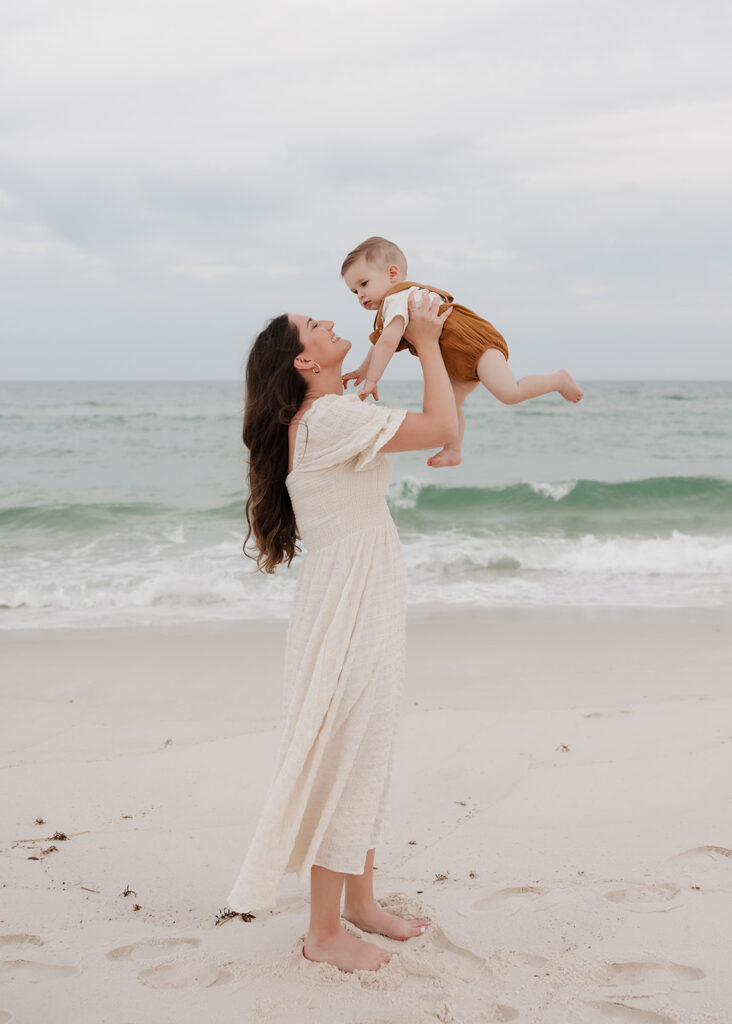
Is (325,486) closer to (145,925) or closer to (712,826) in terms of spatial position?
(145,925)

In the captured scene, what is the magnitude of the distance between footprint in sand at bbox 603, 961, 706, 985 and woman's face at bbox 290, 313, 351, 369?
205 cm

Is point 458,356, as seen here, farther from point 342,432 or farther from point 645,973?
point 645,973

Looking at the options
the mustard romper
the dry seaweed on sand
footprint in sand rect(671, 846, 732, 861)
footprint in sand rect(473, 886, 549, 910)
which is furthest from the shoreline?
the mustard romper

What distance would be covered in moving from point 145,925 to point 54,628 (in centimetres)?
489

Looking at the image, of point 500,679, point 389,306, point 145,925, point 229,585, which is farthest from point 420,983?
point 229,585

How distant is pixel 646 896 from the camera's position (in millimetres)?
3105

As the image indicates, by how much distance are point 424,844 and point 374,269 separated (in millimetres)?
2363

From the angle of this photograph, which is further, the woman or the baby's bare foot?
the baby's bare foot

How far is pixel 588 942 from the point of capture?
2.83m

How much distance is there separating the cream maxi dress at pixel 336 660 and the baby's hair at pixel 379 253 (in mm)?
1047

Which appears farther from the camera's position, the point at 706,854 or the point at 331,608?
the point at 706,854

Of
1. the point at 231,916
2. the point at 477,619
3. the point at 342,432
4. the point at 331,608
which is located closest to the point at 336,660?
the point at 331,608

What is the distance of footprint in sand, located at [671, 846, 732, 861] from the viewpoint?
3344 mm

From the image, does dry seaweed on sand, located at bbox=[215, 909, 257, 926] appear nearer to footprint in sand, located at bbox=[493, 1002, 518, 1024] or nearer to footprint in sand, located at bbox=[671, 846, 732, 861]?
footprint in sand, located at bbox=[493, 1002, 518, 1024]
